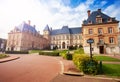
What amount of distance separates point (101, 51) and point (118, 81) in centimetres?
2763

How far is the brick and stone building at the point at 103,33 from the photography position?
3042 centimetres

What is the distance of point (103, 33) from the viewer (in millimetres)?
31359

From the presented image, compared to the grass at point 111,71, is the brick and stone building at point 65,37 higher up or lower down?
higher up

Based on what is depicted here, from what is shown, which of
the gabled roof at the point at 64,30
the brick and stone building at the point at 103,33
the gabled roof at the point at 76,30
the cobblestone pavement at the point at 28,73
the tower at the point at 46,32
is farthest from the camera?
the tower at the point at 46,32

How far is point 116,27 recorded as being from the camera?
30219 millimetres

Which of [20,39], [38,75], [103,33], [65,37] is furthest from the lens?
[65,37]

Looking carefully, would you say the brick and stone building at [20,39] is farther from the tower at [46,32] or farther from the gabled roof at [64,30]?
the gabled roof at [64,30]

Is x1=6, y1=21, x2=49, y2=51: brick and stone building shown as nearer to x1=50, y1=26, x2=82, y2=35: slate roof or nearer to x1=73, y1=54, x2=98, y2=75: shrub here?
x1=50, y1=26, x2=82, y2=35: slate roof

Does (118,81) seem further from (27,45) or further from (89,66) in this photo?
(27,45)

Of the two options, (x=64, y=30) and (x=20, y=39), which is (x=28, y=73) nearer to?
(x=20, y=39)

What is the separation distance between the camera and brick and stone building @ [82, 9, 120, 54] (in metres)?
30.4

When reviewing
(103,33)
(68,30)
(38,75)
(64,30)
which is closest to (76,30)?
(68,30)

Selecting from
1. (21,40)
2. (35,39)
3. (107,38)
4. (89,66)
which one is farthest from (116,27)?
(35,39)

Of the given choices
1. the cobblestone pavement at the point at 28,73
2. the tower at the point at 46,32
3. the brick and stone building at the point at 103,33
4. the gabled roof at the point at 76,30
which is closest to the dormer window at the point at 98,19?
the brick and stone building at the point at 103,33
